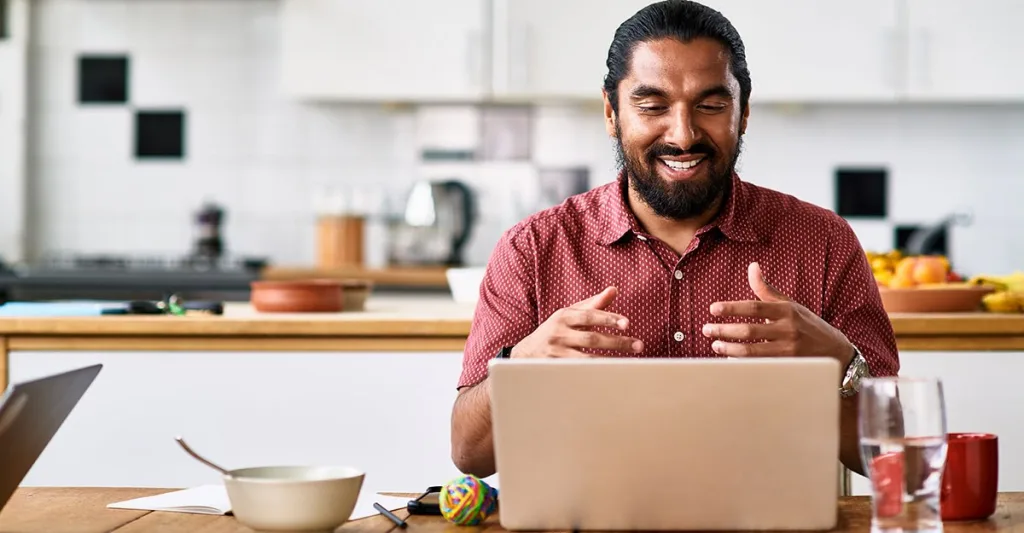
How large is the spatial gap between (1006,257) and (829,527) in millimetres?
3816

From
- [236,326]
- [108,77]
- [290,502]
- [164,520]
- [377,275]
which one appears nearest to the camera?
[290,502]

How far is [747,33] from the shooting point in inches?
172

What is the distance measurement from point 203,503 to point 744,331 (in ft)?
2.18

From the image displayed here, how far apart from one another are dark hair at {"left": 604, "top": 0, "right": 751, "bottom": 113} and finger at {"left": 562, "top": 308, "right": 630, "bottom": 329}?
62 centimetres

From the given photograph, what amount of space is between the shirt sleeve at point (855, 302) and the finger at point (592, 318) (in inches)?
25.5

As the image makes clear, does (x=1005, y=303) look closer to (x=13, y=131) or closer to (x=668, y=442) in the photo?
(x=668, y=442)

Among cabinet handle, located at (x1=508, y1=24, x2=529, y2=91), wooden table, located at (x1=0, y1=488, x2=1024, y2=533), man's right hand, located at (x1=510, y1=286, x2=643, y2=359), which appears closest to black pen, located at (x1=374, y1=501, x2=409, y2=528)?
wooden table, located at (x1=0, y1=488, x2=1024, y2=533)

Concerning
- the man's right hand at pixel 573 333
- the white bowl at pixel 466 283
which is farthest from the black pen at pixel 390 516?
the white bowl at pixel 466 283

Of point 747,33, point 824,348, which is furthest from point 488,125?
point 824,348

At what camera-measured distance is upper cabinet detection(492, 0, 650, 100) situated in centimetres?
437

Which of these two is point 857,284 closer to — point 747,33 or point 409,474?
point 409,474

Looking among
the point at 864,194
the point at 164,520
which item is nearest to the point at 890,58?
the point at 864,194

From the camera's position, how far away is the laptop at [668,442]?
1.15 m

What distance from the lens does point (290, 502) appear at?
1276 millimetres
